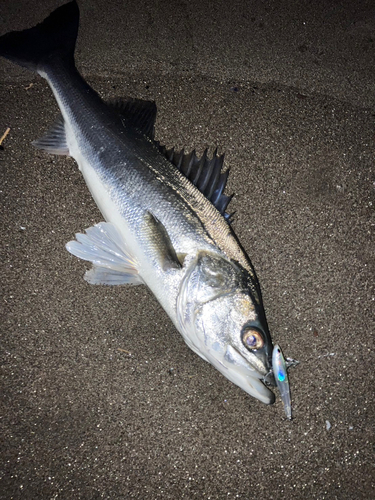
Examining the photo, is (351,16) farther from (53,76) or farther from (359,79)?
(53,76)

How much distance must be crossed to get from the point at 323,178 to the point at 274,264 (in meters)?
0.86

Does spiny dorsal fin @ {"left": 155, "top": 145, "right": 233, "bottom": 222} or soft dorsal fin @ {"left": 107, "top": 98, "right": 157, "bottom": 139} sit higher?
soft dorsal fin @ {"left": 107, "top": 98, "right": 157, "bottom": 139}

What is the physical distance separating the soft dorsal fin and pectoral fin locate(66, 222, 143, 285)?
2.64 feet

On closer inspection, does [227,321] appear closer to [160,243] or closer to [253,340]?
[253,340]

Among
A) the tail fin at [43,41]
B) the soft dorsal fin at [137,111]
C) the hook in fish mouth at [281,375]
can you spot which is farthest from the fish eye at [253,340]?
the tail fin at [43,41]

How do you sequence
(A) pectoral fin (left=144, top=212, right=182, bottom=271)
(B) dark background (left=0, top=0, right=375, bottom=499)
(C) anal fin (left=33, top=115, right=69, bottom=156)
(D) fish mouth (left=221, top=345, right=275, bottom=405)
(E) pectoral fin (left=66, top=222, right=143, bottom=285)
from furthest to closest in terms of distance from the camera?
1. (C) anal fin (left=33, top=115, right=69, bottom=156)
2. (B) dark background (left=0, top=0, right=375, bottom=499)
3. (E) pectoral fin (left=66, top=222, right=143, bottom=285)
4. (A) pectoral fin (left=144, top=212, right=182, bottom=271)
5. (D) fish mouth (left=221, top=345, right=275, bottom=405)

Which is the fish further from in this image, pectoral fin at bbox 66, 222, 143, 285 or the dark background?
the dark background

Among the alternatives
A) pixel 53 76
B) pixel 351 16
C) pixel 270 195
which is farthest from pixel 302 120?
pixel 53 76

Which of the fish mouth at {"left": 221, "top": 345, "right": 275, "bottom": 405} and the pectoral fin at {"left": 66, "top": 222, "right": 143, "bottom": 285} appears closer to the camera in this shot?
the fish mouth at {"left": 221, "top": 345, "right": 275, "bottom": 405}

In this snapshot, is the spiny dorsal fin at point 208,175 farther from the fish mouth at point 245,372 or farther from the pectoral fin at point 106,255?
the fish mouth at point 245,372

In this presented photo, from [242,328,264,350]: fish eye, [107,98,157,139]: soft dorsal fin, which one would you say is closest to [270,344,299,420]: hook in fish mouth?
[242,328,264,350]: fish eye

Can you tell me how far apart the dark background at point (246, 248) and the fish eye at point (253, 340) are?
68cm

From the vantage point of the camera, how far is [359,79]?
3107 millimetres

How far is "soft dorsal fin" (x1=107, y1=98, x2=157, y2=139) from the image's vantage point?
8.46 feet
